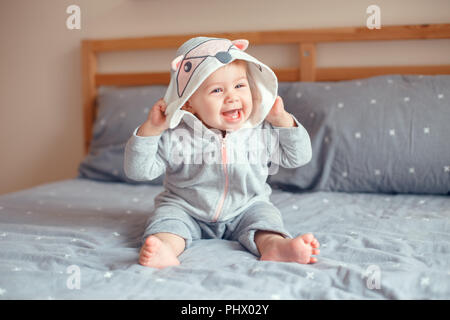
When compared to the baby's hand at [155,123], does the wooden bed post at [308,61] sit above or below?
above

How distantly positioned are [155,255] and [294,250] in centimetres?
27

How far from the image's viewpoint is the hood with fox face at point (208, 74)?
0.99 m

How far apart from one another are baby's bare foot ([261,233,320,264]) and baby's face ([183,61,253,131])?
30 centimetres

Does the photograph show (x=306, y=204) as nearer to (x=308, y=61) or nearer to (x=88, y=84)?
(x=308, y=61)

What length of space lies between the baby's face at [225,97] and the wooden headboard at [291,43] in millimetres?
886

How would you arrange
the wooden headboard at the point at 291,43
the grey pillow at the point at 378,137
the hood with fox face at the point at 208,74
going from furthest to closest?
1. the wooden headboard at the point at 291,43
2. the grey pillow at the point at 378,137
3. the hood with fox face at the point at 208,74

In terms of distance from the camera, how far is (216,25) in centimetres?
201

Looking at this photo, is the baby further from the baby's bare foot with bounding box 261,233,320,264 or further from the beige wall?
the beige wall

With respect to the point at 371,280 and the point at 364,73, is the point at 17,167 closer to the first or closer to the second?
the point at 364,73

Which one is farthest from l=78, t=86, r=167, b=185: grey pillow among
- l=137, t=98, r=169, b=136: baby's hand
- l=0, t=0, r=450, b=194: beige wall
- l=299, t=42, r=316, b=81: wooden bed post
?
l=137, t=98, r=169, b=136: baby's hand

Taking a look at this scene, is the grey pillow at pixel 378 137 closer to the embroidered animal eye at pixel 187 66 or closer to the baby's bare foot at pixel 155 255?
the embroidered animal eye at pixel 187 66

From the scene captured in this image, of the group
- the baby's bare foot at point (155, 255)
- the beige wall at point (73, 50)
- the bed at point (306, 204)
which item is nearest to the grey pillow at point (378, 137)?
the bed at point (306, 204)
